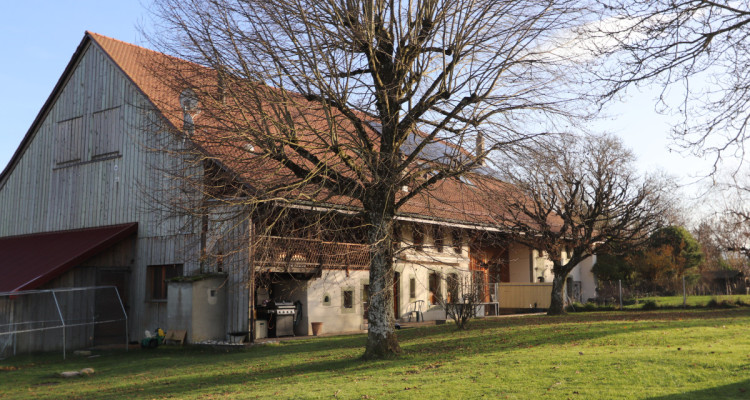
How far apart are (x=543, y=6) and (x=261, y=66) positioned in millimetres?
5725

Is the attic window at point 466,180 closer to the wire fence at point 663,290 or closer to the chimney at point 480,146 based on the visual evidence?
the chimney at point 480,146

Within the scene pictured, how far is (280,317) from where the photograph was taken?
70.2ft

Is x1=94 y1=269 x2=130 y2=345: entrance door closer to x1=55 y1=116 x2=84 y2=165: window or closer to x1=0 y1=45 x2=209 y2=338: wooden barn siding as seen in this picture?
x1=0 y1=45 x2=209 y2=338: wooden barn siding

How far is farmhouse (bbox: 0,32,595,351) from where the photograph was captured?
20516 mm

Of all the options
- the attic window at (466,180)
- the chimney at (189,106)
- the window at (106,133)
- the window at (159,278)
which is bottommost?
the window at (159,278)

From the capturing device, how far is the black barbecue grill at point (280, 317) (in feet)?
70.0

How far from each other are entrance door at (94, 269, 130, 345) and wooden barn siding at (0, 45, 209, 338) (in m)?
0.42

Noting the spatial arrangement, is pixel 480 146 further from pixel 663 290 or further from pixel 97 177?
pixel 663 290

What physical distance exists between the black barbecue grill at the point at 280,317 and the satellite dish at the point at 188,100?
9927 mm

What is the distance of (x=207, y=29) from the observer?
40.4ft

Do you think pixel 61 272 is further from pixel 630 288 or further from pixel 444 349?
pixel 630 288

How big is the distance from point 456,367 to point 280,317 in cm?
1036

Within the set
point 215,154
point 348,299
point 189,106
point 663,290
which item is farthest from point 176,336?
point 663,290

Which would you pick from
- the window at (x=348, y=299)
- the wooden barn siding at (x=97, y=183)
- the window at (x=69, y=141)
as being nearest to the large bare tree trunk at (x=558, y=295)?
the window at (x=348, y=299)
